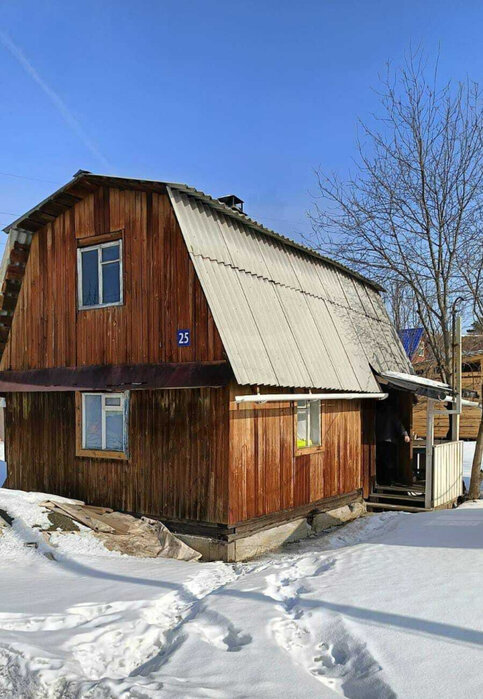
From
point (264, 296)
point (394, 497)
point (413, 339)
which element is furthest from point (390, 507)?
point (413, 339)

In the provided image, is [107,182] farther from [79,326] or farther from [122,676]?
[122,676]

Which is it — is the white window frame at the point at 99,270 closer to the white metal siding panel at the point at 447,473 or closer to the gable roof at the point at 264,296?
the gable roof at the point at 264,296

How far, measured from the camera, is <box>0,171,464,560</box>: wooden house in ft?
28.7

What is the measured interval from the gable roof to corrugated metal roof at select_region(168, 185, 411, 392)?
2 centimetres

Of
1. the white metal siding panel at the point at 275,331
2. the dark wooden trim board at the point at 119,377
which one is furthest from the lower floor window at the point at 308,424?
the dark wooden trim board at the point at 119,377

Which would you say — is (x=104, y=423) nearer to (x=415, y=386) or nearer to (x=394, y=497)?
(x=415, y=386)

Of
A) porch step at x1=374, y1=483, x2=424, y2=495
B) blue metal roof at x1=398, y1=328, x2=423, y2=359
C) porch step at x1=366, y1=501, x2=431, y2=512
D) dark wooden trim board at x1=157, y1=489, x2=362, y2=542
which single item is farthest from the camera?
blue metal roof at x1=398, y1=328, x2=423, y2=359

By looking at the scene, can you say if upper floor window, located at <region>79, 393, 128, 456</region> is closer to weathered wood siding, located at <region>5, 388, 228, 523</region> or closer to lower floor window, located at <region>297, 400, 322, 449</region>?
weathered wood siding, located at <region>5, 388, 228, 523</region>

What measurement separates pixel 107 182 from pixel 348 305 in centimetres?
671

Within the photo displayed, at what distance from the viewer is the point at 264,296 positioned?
32.6ft

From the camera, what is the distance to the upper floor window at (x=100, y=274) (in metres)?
9.98

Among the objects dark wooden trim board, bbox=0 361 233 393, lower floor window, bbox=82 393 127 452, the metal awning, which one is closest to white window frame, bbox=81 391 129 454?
lower floor window, bbox=82 393 127 452

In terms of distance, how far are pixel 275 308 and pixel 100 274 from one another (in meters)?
3.34

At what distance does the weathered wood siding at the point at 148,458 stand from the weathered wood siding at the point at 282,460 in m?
0.25
